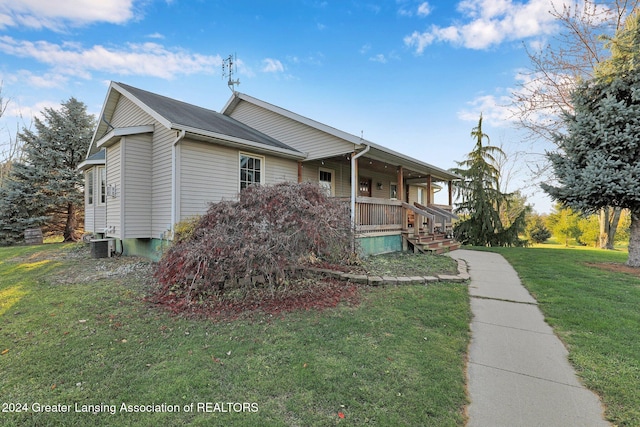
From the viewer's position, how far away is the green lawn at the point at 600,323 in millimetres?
2493

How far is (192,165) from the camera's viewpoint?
25.7 ft

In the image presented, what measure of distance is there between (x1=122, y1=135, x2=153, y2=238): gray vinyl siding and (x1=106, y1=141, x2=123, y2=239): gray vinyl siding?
0.24 metres

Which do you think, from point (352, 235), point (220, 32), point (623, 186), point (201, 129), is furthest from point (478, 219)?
point (220, 32)

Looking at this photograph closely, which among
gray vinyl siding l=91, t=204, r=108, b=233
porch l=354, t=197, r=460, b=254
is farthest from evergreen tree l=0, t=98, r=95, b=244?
porch l=354, t=197, r=460, b=254

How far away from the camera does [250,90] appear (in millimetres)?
12805

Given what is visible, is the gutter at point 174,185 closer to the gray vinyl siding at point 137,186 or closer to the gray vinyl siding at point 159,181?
the gray vinyl siding at point 159,181

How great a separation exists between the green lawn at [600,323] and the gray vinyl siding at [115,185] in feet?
33.7

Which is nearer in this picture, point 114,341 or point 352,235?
point 114,341

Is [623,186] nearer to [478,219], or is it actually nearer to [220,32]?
[478,219]

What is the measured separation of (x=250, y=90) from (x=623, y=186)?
13.2 m

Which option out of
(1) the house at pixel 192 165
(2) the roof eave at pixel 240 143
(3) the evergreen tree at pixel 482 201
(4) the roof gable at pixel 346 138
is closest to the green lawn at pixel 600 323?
(1) the house at pixel 192 165

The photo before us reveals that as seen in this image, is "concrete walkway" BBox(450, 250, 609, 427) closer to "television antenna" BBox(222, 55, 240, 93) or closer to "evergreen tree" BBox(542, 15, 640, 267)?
"evergreen tree" BBox(542, 15, 640, 267)

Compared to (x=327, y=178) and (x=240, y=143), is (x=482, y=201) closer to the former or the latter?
(x=327, y=178)

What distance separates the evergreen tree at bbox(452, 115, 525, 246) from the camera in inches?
594
